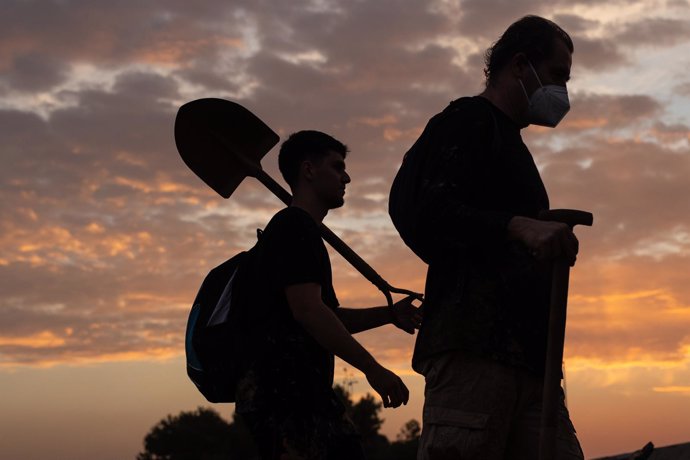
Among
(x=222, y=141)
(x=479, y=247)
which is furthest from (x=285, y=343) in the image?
(x=222, y=141)

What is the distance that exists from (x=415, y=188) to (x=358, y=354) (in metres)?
0.79

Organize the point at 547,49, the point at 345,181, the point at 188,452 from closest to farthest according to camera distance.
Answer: the point at 547,49
the point at 345,181
the point at 188,452

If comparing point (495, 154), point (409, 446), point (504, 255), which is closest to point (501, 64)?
point (495, 154)

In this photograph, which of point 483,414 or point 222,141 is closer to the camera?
point 483,414

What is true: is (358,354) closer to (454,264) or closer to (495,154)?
(454,264)

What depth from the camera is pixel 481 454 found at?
325cm

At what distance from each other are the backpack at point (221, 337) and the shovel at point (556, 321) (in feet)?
4.58

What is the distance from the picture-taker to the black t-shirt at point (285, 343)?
4.10m

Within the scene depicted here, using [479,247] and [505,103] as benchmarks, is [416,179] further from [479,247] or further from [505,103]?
[505,103]

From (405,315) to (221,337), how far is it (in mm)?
1041

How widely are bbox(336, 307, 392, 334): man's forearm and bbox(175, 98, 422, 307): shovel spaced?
1251 mm

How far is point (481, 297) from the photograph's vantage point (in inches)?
131

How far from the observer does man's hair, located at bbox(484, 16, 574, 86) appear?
373cm

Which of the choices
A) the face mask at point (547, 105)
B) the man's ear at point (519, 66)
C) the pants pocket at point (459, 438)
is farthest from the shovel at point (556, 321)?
the man's ear at point (519, 66)
